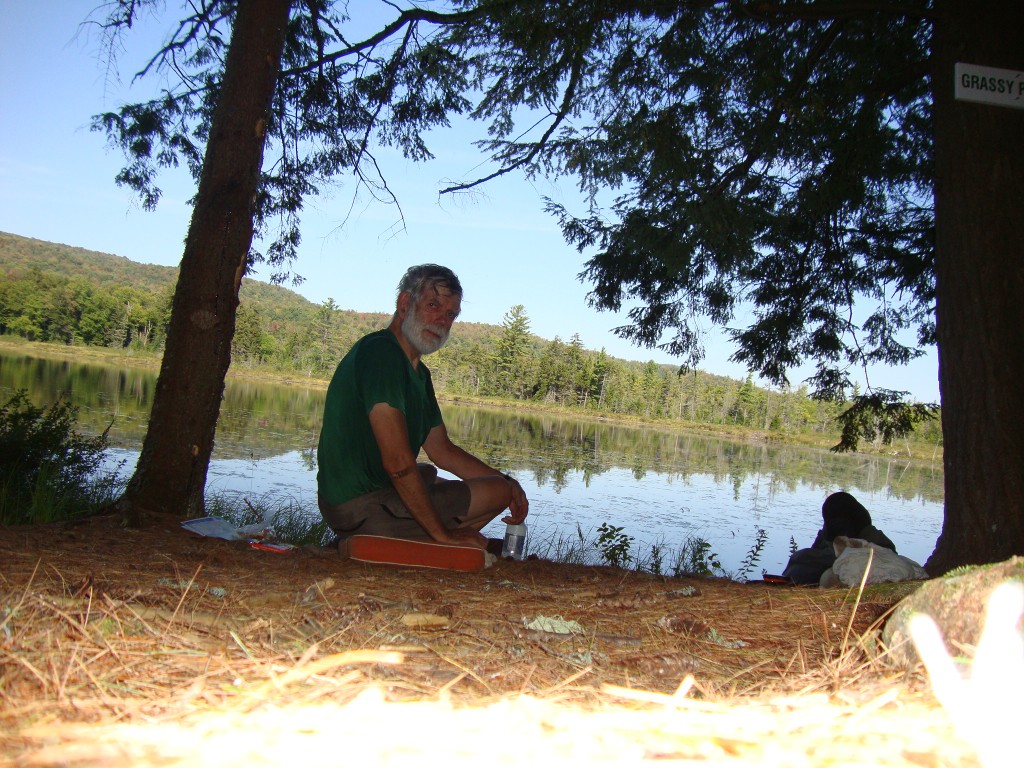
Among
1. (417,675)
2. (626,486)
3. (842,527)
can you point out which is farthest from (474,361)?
(417,675)

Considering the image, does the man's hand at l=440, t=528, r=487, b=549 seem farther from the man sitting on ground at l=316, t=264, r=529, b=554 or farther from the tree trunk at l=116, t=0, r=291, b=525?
the tree trunk at l=116, t=0, r=291, b=525

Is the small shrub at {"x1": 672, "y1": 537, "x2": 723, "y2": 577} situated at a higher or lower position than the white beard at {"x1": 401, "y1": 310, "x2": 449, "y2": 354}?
lower

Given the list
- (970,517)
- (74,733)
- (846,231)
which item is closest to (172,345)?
(74,733)

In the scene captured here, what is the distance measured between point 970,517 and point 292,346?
312ft

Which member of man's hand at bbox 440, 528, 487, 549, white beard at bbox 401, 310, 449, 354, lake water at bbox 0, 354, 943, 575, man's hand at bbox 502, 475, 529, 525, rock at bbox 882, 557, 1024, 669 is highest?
white beard at bbox 401, 310, 449, 354

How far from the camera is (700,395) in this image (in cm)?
8925

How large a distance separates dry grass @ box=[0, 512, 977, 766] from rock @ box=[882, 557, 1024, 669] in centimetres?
7

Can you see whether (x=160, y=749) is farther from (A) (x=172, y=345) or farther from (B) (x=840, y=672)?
(A) (x=172, y=345)

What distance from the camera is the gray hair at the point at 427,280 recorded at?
3.44 meters

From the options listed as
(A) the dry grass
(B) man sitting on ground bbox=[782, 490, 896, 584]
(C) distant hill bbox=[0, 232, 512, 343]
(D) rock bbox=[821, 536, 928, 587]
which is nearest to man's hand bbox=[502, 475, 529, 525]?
(A) the dry grass

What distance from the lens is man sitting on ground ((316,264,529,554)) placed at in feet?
9.59

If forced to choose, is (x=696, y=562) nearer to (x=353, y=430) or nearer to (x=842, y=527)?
(x=842, y=527)

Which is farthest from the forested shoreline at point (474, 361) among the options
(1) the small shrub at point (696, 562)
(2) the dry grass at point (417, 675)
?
(2) the dry grass at point (417, 675)

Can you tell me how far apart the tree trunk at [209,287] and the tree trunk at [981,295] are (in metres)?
3.70
